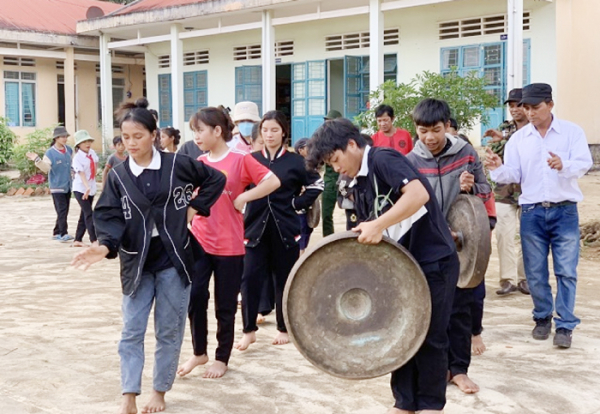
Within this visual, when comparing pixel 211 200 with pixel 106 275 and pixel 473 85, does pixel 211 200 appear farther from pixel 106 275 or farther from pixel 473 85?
pixel 473 85

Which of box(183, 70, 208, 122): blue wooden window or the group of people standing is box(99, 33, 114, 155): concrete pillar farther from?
the group of people standing

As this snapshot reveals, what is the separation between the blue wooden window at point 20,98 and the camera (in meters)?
24.0

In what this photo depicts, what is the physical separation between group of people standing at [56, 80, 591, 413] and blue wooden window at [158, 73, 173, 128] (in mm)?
16978

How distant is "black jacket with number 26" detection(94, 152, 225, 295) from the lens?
14.1 ft

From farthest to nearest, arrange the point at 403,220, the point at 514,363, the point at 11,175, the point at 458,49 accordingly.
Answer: the point at 11,175 < the point at 458,49 < the point at 514,363 < the point at 403,220

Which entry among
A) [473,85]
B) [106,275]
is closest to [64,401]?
[106,275]

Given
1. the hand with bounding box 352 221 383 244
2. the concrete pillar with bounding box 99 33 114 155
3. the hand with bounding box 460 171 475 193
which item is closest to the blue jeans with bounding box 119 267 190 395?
the hand with bounding box 352 221 383 244

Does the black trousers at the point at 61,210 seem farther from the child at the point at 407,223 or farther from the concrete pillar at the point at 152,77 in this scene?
the concrete pillar at the point at 152,77

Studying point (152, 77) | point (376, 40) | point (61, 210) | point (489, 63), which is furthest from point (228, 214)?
point (152, 77)

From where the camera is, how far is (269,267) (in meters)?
6.15

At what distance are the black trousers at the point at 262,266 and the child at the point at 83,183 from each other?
18.5 ft

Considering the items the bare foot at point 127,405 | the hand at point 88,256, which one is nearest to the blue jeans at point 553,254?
the bare foot at point 127,405

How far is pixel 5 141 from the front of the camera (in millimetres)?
21562

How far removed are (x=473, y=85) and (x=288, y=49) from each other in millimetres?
9426
